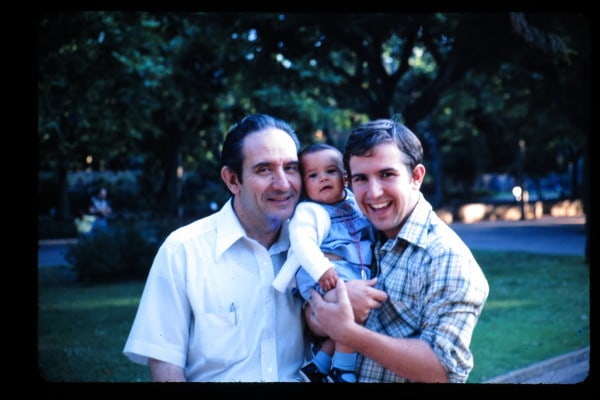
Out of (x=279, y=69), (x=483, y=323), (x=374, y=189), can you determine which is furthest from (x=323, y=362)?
(x=279, y=69)

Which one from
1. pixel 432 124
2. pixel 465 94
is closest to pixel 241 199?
pixel 465 94

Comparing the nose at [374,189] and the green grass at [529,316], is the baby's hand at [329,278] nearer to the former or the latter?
the nose at [374,189]

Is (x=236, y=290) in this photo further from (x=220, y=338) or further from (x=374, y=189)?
(x=374, y=189)

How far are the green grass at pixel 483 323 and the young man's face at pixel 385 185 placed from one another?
147 inches

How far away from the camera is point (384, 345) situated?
250 centimetres

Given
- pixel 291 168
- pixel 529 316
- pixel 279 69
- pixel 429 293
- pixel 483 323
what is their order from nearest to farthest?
pixel 429 293, pixel 291 168, pixel 483 323, pixel 529 316, pixel 279 69

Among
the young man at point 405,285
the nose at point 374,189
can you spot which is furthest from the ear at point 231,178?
the nose at point 374,189

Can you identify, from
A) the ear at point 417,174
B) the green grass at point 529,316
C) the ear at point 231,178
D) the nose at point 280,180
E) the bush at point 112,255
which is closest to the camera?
the ear at point 417,174

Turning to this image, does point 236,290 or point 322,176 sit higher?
point 322,176

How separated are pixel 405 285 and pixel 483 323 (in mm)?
5683

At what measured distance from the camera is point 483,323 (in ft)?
25.9

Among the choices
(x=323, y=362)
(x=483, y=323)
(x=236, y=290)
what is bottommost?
(x=483, y=323)

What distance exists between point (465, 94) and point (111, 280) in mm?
10287

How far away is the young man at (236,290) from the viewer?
9.62 feet
